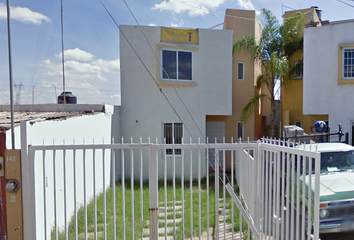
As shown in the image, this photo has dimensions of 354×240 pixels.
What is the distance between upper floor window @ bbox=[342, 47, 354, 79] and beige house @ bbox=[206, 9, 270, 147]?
3673 mm

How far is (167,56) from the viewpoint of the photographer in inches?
350

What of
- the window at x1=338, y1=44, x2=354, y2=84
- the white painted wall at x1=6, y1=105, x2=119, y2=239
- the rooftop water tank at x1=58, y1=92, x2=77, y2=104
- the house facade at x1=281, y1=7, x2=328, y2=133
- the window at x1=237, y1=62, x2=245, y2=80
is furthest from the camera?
the window at x1=237, y1=62, x2=245, y2=80

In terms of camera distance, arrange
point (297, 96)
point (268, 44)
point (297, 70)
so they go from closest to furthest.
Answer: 1. point (268, 44)
2. point (297, 70)
3. point (297, 96)

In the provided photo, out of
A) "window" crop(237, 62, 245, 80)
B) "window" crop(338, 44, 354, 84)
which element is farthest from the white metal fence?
"window" crop(237, 62, 245, 80)

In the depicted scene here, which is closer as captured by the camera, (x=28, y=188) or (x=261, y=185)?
(x=28, y=188)

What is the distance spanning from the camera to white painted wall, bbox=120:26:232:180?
29.3 ft

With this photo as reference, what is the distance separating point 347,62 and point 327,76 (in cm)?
92

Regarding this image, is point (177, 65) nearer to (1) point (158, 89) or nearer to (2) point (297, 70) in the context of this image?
(1) point (158, 89)

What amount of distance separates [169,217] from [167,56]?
20.3 feet

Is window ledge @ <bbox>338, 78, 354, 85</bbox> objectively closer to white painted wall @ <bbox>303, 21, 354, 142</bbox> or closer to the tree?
white painted wall @ <bbox>303, 21, 354, 142</bbox>

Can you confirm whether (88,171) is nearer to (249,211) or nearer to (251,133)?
(249,211)

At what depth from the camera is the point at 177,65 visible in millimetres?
8992

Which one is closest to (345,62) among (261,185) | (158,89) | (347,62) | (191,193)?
(347,62)

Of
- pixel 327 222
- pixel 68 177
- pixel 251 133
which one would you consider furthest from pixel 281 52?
pixel 68 177
